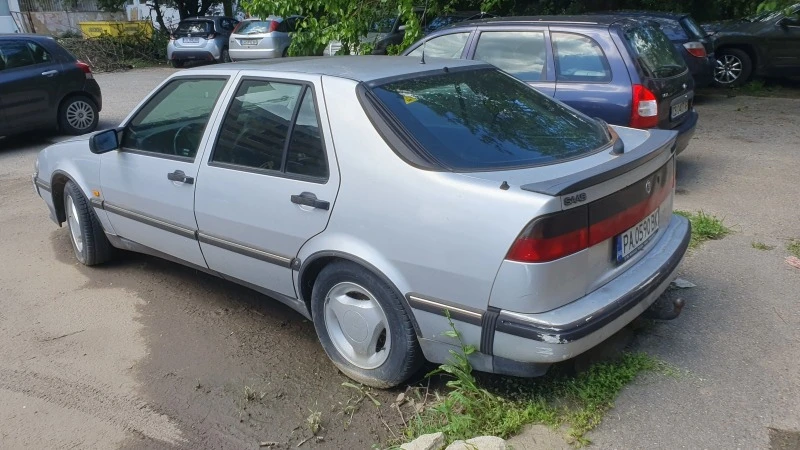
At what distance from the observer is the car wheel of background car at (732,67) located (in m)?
12.8

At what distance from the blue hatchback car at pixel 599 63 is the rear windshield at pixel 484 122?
7.80 ft

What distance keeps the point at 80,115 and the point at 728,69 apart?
35.2ft

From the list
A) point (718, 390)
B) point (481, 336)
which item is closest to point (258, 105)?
point (481, 336)

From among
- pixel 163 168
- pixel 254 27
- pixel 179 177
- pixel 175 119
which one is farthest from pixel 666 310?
pixel 254 27

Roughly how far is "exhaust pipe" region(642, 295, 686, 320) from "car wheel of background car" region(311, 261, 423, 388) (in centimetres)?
146

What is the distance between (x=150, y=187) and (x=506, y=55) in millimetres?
3858

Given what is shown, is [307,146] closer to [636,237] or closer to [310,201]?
[310,201]

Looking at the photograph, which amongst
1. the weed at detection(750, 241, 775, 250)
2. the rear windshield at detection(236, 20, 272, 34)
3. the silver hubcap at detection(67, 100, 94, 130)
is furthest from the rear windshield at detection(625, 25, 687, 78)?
the rear windshield at detection(236, 20, 272, 34)

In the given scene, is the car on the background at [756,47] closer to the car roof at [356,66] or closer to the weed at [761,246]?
the weed at [761,246]

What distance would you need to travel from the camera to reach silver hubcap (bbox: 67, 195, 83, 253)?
548 centimetres

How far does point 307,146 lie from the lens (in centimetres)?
370

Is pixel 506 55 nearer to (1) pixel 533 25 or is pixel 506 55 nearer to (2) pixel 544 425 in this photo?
(1) pixel 533 25

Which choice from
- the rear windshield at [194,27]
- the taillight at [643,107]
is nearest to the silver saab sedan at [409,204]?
the taillight at [643,107]

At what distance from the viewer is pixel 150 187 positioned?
4.54 meters
